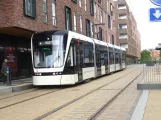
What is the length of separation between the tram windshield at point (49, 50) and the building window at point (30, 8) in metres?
4.49

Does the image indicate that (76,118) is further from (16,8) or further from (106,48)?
(106,48)

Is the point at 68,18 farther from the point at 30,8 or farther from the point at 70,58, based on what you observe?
the point at 70,58

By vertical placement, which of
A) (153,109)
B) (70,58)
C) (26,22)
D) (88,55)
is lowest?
(153,109)

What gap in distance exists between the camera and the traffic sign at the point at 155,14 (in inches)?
394

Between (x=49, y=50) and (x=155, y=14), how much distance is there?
8391mm

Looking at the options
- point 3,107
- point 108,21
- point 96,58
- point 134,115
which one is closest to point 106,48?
point 96,58

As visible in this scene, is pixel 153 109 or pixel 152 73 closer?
pixel 153 109

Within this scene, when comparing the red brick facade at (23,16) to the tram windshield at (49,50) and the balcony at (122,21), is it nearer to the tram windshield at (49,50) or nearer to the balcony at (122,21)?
the tram windshield at (49,50)

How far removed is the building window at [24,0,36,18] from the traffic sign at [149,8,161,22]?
497 inches

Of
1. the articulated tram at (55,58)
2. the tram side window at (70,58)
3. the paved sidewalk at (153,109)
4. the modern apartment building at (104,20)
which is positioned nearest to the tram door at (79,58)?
the articulated tram at (55,58)

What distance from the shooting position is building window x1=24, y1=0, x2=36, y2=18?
21641mm

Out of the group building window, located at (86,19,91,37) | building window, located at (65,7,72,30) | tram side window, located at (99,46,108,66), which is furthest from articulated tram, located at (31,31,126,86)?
building window, located at (86,19,91,37)

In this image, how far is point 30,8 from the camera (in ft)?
74.0

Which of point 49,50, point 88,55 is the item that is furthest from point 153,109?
point 88,55
